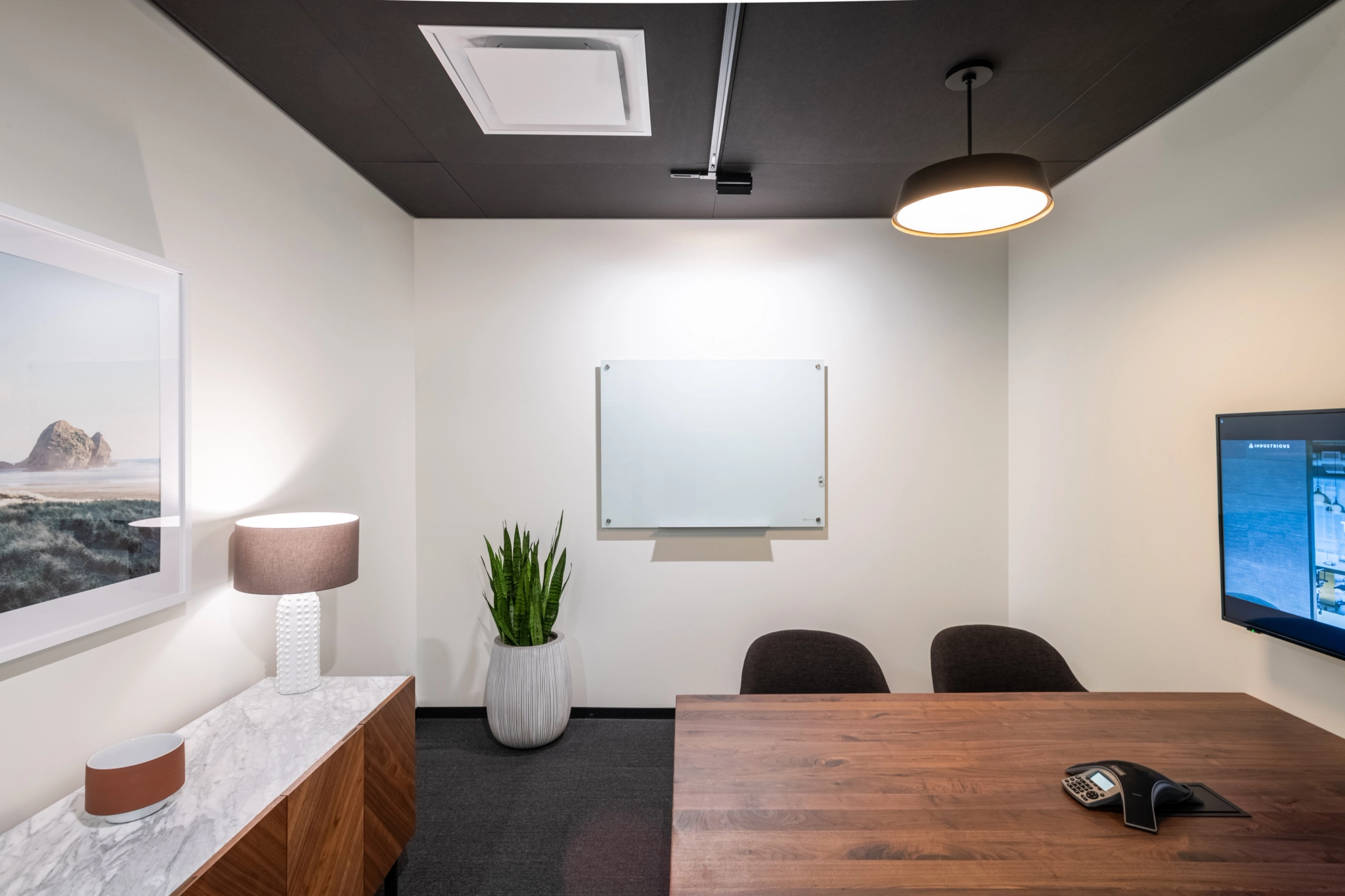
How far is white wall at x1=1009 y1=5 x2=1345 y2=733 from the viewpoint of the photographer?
1.82 metres

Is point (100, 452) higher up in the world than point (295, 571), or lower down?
higher up

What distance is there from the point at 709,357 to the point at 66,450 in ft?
8.83

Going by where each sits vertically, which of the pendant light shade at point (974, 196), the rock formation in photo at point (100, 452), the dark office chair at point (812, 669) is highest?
the pendant light shade at point (974, 196)

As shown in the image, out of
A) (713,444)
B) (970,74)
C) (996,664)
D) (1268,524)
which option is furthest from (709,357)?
(1268,524)

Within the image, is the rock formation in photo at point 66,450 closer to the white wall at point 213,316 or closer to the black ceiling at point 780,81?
the white wall at point 213,316

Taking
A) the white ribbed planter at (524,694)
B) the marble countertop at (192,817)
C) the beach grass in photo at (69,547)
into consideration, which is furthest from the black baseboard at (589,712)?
the beach grass in photo at (69,547)

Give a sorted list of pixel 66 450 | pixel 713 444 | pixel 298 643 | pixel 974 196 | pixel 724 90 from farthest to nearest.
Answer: pixel 713 444, pixel 724 90, pixel 298 643, pixel 974 196, pixel 66 450

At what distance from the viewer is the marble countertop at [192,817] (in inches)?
45.8

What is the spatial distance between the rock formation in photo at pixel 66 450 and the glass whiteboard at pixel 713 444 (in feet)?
7.11

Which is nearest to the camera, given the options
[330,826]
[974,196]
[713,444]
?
[330,826]

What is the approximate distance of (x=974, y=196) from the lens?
190 cm

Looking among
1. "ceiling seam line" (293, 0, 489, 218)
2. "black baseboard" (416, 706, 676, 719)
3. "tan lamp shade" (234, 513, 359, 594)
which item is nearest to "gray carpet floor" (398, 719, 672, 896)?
"black baseboard" (416, 706, 676, 719)

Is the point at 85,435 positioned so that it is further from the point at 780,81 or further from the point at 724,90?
the point at 780,81

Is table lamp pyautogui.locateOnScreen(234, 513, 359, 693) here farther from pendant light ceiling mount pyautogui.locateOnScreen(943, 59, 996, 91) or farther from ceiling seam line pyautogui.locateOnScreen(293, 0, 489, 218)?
pendant light ceiling mount pyautogui.locateOnScreen(943, 59, 996, 91)
